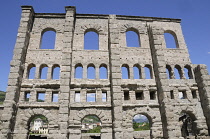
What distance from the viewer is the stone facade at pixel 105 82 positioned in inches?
483

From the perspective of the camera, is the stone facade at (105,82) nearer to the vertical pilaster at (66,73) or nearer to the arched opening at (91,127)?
the vertical pilaster at (66,73)

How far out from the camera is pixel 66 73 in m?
13.3

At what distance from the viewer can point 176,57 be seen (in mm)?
15406

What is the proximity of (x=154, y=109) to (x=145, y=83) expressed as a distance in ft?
7.24

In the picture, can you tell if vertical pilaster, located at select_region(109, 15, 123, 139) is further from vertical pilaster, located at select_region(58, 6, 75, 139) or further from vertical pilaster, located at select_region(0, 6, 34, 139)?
vertical pilaster, located at select_region(0, 6, 34, 139)

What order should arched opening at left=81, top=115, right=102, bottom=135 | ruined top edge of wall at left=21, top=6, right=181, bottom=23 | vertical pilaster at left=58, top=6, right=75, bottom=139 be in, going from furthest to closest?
arched opening at left=81, top=115, right=102, bottom=135 → ruined top edge of wall at left=21, top=6, right=181, bottom=23 → vertical pilaster at left=58, top=6, right=75, bottom=139

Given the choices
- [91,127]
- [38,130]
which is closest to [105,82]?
[38,130]

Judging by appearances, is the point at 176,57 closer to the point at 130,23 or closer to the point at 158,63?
the point at 158,63

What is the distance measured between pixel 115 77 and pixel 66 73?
12.7 feet

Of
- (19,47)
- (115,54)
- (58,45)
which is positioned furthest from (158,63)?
(19,47)

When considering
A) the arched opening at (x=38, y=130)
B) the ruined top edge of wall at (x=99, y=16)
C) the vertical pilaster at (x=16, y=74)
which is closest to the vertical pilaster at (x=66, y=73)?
the ruined top edge of wall at (x=99, y=16)

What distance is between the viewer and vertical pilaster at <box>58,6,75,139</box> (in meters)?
11.8

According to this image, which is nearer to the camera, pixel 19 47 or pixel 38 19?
pixel 19 47

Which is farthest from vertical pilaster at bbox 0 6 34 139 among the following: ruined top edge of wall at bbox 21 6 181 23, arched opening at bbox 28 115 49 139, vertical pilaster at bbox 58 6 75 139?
vertical pilaster at bbox 58 6 75 139
